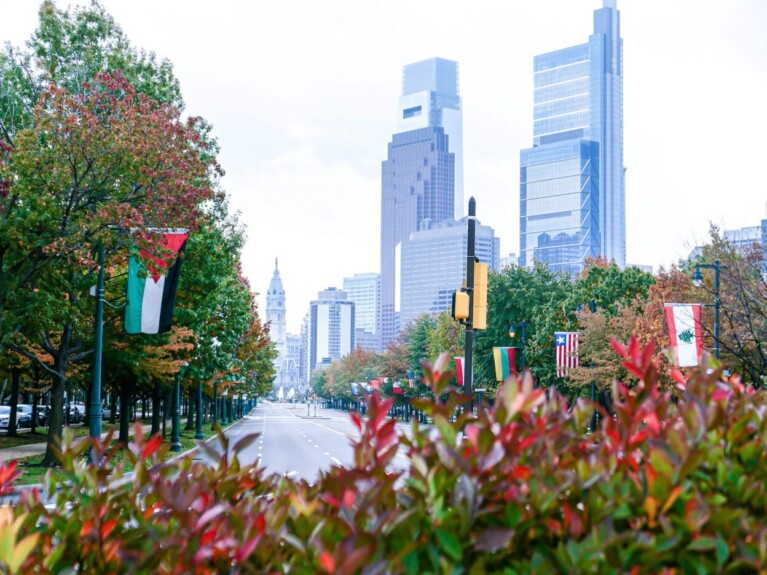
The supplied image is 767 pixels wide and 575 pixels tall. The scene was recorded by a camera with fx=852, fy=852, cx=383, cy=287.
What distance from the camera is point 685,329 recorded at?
2872 cm

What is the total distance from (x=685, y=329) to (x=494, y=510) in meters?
27.4

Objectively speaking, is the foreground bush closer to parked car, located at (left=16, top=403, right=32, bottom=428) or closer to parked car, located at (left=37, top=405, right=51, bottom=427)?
parked car, located at (left=16, top=403, right=32, bottom=428)

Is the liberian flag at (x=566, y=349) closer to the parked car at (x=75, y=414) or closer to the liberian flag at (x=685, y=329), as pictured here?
the liberian flag at (x=685, y=329)

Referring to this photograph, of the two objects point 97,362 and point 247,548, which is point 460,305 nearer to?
point 97,362

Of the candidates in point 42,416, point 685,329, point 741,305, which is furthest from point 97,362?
point 42,416

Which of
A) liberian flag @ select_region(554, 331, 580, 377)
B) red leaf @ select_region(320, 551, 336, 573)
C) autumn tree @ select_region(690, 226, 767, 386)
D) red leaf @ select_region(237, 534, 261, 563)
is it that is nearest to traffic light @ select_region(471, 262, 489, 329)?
autumn tree @ select_region(690, 226, 767, 386)

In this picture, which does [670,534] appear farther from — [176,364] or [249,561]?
[176,364]

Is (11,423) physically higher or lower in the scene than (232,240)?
lower

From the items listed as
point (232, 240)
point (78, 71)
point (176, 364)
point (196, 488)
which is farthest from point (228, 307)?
point (196, 488)

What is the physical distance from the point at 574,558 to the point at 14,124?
27.2 metres

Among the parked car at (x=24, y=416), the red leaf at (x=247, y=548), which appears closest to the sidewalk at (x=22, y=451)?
the parked car at (x=24, y=416)

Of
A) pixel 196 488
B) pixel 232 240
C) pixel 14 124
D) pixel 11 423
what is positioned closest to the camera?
pixel 196 488

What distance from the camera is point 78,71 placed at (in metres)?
27.9

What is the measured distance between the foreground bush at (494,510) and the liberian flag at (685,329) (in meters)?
25.6
